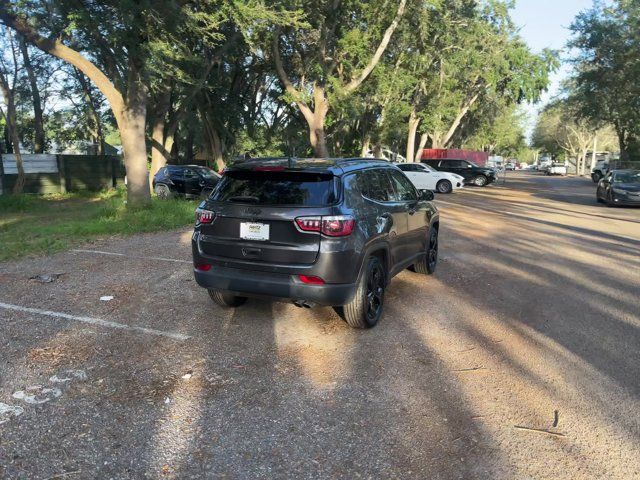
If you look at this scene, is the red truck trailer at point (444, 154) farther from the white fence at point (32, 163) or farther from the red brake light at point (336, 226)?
the red brake light at point (336, 226)

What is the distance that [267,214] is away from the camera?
4.64 m

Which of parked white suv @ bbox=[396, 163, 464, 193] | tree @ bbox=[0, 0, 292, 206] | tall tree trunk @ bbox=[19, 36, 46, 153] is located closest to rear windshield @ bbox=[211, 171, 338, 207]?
tree @ bbox=[0, 0, 292, 206]

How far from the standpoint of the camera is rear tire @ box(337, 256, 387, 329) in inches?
191

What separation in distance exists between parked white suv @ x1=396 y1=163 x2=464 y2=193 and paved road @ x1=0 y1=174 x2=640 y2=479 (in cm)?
1927

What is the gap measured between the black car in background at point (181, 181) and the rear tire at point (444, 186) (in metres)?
12.1

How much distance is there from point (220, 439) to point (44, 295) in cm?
418

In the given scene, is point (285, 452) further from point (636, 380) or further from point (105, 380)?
point (636, 380)

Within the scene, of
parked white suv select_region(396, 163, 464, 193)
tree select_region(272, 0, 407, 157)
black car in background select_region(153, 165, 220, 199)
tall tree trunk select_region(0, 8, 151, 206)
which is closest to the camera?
tall tree trunk select_region(0, 8, 151, 206)

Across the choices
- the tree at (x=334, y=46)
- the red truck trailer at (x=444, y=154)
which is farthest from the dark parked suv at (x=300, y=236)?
the red truck trailer at (x=444, y=154)

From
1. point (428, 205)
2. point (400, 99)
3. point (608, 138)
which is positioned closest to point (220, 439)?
point (428, 205)

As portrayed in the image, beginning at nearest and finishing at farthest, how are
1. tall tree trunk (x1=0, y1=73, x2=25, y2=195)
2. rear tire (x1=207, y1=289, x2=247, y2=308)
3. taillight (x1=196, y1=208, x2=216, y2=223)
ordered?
taillight (x1=196, y1=208, x2=216, y2=223), rear tire (x1=207, y1=289, x2=247, y2=308), tall tree trunk (x1=0, y1=73, x2=25, y2=195)

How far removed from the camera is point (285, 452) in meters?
3.03

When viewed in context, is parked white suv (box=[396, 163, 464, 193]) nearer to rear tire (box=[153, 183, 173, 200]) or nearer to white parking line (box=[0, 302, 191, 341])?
rear tire (box=[153, 183, 173, 200])

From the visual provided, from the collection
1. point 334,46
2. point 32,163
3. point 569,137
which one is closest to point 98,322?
point 32,163
